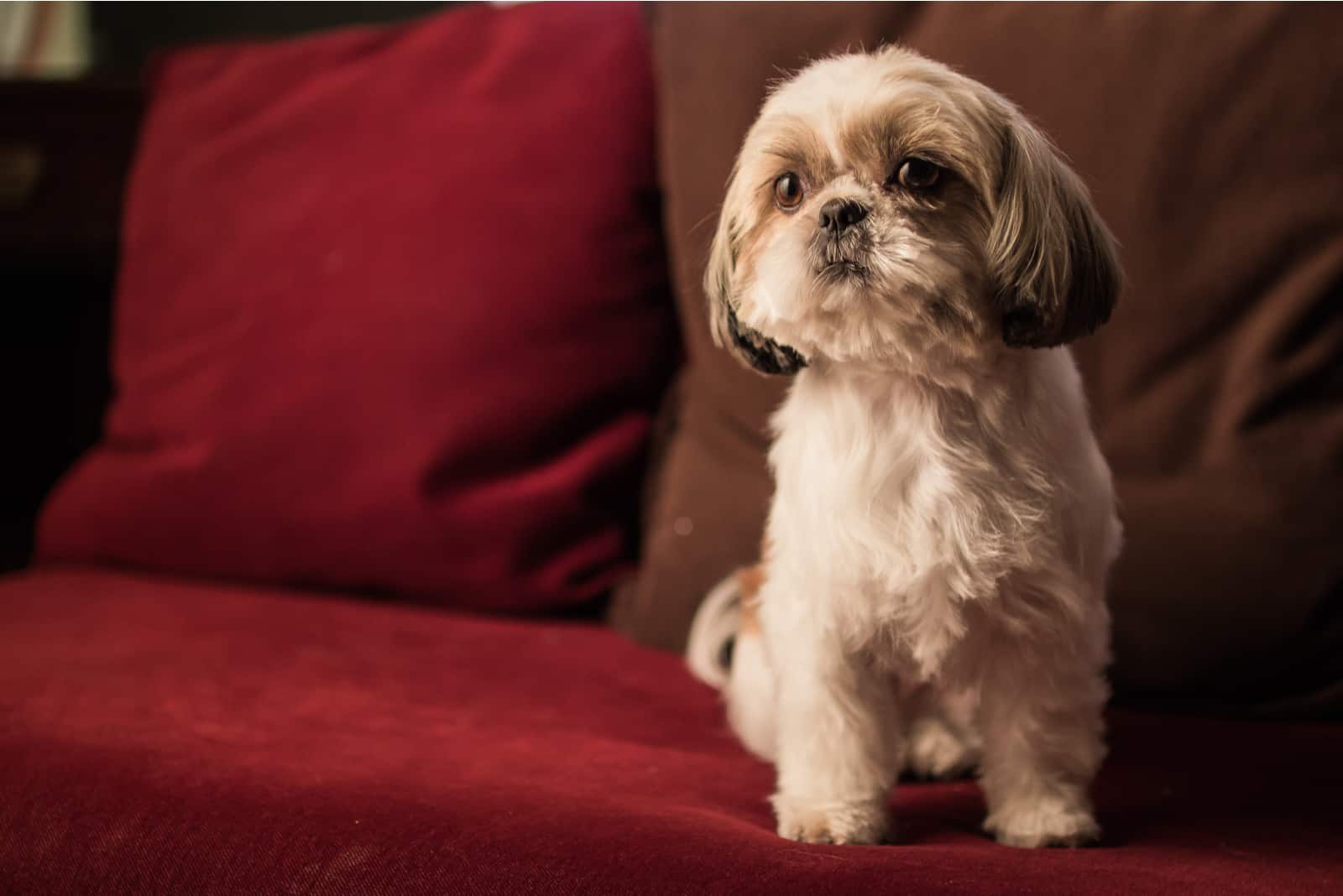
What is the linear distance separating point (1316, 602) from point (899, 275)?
736mm

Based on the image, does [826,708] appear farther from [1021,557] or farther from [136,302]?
[136,302]

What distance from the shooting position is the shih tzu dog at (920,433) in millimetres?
1055

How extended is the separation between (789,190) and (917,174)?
0.39 ft

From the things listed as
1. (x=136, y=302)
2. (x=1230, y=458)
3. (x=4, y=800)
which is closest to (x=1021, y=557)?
(x=1230, y=458)

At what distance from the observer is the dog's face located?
1.04 meters

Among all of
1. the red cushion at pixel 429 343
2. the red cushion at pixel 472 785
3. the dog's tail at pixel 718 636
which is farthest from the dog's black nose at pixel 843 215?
the red cushion at pixel 429 343

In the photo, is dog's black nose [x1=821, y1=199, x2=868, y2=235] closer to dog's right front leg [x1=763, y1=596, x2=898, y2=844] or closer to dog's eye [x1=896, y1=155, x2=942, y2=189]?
dog's eye [x1=896, y1=155, x2=942, y2=189]

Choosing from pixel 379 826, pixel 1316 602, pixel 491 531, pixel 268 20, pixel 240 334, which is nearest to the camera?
pixel 379 826

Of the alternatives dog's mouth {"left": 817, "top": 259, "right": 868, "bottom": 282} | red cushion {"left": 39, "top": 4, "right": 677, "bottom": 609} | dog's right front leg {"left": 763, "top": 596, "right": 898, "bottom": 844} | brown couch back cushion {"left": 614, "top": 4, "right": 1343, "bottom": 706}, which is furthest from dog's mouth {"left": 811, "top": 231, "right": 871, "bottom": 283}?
red cushion {"left": 39, "top": 4, "right": 677, "bottom": 609}

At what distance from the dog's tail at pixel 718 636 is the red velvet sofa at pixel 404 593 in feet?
0.14

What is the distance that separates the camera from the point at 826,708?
47.1 inches

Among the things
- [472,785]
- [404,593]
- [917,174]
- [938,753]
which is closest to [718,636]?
[938,753]

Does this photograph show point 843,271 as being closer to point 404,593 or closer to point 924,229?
point 924,229

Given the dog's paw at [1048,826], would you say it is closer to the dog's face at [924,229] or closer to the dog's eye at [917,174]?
the dog's face at [924,229]
